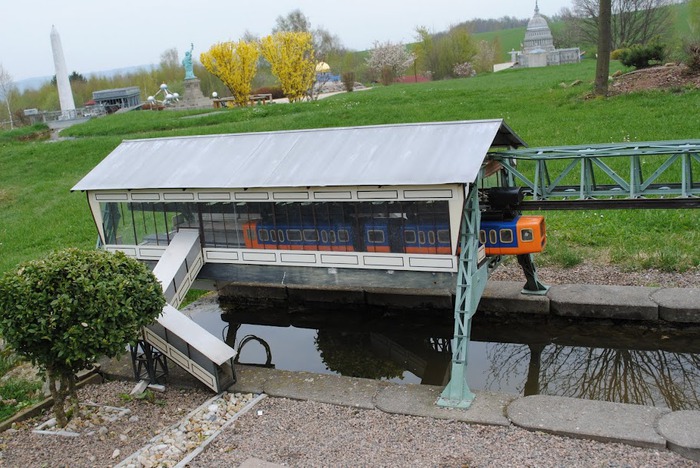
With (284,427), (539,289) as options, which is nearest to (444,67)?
(539,289)

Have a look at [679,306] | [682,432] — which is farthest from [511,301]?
[682,432]

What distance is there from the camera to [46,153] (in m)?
32.7

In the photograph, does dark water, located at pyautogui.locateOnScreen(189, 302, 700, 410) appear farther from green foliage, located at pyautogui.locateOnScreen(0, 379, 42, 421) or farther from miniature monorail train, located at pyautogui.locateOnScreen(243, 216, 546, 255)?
green foliage, located at pyautogui.locateOnScreen(0, 379, 42, 421)

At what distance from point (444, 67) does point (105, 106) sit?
35.5m

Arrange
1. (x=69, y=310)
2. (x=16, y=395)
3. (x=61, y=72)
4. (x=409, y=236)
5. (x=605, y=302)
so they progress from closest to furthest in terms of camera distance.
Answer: (x=69, y=310)
(x=409, y=236)
(x=16, y=395)
(x=605, y=302)
(x=61, y=72)

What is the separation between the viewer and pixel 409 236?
10.6 metres

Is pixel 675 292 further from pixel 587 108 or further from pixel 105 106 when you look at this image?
pixel 105 106

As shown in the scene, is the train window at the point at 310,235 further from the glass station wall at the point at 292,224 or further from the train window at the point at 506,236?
the train window at the point at 506,236

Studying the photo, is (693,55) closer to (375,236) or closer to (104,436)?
(375,236)

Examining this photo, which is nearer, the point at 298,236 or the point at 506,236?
the point at 506,236

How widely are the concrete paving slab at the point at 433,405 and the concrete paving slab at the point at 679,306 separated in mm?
4456

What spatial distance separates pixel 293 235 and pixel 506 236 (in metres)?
3.64

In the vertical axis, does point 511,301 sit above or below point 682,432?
below

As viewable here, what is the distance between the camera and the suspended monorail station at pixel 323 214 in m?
10.2
